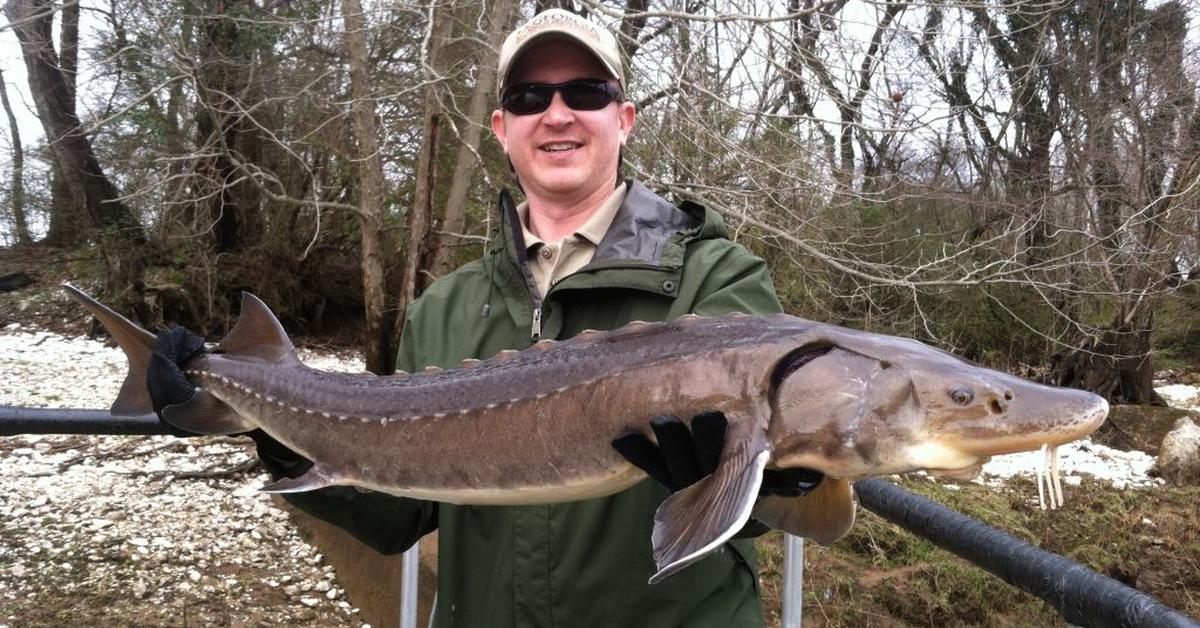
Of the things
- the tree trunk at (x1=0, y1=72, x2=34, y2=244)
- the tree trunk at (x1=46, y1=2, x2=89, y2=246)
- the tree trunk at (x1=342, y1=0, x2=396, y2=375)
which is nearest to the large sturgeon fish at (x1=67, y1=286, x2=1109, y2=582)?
the tree trunk at (x1=342, y1=0, x2=396, y2=375)

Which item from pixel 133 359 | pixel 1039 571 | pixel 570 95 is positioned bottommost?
pixel 1039 571

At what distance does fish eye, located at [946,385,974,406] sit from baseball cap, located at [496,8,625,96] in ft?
3.94

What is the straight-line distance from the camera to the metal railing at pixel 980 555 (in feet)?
4.33

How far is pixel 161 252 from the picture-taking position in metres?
11.5

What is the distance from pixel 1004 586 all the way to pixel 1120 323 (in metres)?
6.58

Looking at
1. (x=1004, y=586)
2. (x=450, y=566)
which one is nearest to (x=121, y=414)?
(x=450, y=566)

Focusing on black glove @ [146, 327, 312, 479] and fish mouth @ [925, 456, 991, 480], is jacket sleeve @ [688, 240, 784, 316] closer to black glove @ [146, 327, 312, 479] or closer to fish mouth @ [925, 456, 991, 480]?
fish mouth @ [925, 456, 991, 480]

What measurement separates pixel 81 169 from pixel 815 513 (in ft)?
43.1

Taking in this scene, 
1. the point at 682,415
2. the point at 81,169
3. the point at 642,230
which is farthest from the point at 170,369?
the point at 81,169

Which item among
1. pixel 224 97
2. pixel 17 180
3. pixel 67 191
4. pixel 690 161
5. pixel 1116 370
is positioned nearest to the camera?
pixel 690 161

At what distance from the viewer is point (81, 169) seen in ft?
39.9

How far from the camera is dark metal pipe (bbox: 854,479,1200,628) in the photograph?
128cm

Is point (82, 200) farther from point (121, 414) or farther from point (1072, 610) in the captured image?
point (1072, 610)

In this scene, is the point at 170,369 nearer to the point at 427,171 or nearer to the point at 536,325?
the point at 536,325
